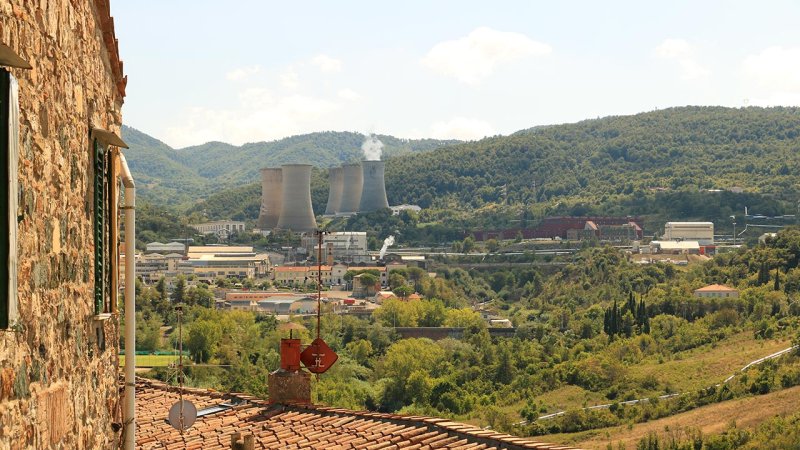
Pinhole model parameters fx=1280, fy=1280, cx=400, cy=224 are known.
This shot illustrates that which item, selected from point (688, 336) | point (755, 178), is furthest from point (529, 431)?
point (755, 178)

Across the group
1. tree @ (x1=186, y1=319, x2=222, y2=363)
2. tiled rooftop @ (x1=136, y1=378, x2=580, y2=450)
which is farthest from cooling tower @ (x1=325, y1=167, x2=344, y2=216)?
tiled rooftop @ (x1=136, y1=378, x2=580, y2=450)

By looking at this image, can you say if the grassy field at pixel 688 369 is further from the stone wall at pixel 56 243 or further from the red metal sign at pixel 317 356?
the stone wall at pixel 56 243

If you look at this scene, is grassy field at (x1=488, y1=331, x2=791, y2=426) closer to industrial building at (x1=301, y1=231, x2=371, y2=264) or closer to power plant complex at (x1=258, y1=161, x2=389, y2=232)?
power plant complex at (x1=258, y1=161, x2=389, y2=232)

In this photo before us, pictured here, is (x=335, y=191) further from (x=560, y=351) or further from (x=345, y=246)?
(x=560, y=351)

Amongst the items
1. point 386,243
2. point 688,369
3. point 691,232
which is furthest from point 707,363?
point 386,243

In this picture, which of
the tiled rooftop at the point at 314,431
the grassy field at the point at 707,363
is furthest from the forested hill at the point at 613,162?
the tiled rooftop at the point at 314,431
